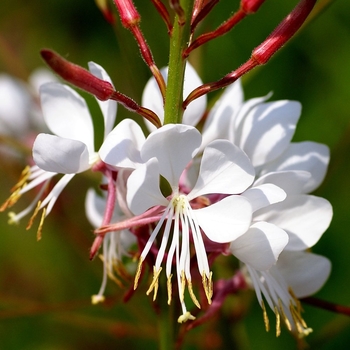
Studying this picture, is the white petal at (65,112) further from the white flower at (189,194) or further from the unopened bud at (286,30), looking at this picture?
the unopened bud at (286,30)

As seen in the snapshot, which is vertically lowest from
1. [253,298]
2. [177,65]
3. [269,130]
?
[253,298]

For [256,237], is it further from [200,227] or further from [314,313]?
[314,313]

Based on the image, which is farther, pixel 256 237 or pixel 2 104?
pixel 2 104

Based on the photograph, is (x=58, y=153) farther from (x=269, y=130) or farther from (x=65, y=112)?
(x=269, y=130)

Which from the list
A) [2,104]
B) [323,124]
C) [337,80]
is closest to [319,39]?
[337,80]

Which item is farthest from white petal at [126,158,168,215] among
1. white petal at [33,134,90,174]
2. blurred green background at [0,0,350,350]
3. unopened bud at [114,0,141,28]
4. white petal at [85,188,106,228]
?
blurred green background at [0,0,350,350]

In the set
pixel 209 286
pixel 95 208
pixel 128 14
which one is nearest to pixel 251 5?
pixel 128 14

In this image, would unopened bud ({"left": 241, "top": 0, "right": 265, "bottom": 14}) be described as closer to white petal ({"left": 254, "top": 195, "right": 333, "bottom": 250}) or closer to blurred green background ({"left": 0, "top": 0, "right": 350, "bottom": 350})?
white petal ({"left": 254, "top": 195, "right": 333, "bottom": 250})
